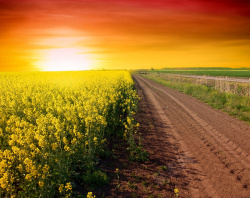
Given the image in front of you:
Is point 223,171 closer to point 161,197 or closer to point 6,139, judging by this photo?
point 161,197

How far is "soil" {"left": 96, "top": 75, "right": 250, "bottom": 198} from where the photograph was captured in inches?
215

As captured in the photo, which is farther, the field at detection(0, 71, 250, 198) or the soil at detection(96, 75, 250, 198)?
the soil at detection(96, 75, 250, 198)

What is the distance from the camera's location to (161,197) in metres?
5.18

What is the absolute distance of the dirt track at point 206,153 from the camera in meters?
5.52

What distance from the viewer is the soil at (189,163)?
545 centimetres

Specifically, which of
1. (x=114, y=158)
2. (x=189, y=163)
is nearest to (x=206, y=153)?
(x=189, y=163)

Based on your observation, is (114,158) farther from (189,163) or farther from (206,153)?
(206,153)

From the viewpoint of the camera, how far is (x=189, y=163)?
677cm

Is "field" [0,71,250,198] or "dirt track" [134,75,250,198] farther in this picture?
"dirt track" [134,75,250,198]

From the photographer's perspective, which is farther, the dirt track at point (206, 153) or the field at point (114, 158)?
the dirt track at point (206, 153)

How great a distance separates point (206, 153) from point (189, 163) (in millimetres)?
1128

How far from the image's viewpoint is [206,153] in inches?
295

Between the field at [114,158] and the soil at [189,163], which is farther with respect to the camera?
the soil at [189,163]

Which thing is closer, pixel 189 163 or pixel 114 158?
pixel 189 163
